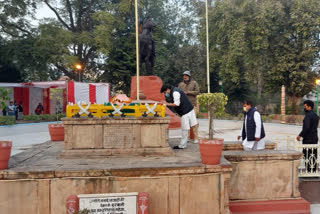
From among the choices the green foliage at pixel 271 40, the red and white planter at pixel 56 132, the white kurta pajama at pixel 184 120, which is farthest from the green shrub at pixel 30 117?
the green foliage at pixel 271 40

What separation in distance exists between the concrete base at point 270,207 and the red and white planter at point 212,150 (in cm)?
102

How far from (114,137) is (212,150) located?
6.70 feet

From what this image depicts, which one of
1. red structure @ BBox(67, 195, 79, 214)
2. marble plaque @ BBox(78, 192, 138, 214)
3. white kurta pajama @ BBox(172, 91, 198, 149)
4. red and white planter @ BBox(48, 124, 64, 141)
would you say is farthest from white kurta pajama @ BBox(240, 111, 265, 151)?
red and white planter @ BBox(48, 124, 64, 141)

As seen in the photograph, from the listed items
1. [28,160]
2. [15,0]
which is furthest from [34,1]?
Result: [28,160]

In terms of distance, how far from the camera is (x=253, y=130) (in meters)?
4.98

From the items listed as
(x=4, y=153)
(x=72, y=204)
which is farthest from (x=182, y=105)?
(x=4, y=153)

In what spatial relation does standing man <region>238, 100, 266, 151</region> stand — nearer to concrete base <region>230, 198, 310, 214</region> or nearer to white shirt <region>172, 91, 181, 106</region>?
concrete base <region>230, 198, 310, 214</region>

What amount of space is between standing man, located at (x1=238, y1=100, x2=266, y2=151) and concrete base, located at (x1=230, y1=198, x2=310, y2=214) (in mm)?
1137

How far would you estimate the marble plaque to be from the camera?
3.57 m

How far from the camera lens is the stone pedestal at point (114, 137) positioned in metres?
4.80

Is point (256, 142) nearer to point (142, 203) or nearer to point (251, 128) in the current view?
point (251, 128)

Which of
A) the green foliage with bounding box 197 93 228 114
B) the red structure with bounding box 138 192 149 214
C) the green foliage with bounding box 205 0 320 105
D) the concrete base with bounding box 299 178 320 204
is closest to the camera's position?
the red structure with bounding box 138 192 149 214

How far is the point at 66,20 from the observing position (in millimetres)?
27109

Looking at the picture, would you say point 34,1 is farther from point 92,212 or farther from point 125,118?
point 92,212
